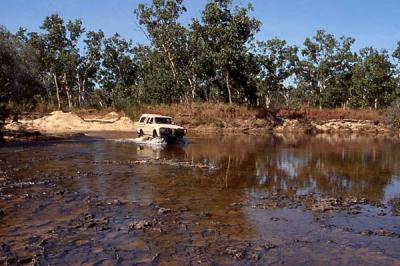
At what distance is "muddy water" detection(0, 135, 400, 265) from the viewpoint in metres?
8.16

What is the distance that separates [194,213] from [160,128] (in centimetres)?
2057

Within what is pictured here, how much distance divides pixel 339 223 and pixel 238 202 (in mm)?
3043

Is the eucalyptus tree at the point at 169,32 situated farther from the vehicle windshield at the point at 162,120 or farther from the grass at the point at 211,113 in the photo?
the vehicle windshield at the point at 162,120

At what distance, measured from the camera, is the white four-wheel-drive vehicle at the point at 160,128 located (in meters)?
31.5

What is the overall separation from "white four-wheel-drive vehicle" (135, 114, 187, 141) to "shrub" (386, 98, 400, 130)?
29.5 meters

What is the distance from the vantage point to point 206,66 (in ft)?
179

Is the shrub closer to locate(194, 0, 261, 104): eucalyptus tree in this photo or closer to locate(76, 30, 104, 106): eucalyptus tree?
locate(194, 0, 261, 104): eucalyptus tree

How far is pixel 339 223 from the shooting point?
A: 1059 centimetres

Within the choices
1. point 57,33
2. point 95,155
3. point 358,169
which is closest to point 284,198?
point 358,169

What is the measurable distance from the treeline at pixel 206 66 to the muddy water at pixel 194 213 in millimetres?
32702

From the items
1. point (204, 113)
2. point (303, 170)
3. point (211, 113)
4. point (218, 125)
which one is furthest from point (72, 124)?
point (303, 170)

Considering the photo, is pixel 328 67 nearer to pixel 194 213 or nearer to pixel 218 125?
pixel 218 125

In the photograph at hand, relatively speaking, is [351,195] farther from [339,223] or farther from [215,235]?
[215,235]

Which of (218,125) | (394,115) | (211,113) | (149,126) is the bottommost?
(218,125)
